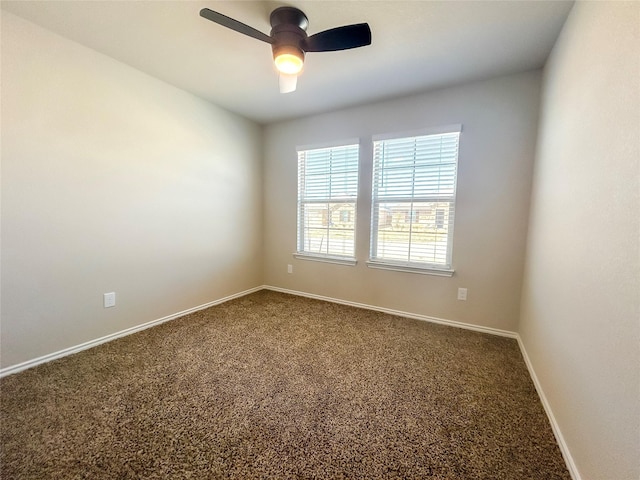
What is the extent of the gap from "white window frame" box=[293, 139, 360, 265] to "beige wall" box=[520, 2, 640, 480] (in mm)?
1811

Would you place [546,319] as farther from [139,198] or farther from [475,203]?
[139,198]

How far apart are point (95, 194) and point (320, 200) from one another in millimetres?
2263

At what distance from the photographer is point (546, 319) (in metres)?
1.68

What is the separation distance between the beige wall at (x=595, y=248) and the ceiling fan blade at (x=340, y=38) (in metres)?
1.08

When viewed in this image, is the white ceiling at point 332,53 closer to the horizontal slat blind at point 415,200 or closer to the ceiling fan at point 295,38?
the ceiling fan at point 295,38

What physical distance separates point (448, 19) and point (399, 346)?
96.2 inches

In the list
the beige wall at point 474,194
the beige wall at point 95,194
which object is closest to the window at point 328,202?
the beige wall at point 474,194

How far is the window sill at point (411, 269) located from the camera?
270 centimetres

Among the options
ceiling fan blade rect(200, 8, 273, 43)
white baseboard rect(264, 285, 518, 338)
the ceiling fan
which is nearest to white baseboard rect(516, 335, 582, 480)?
white baseboard rect(264, 285, 518, 338)

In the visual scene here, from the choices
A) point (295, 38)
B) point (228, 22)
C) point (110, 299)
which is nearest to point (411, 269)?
point (295, 38)

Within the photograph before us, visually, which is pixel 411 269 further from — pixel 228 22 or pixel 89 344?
pixel 89 344

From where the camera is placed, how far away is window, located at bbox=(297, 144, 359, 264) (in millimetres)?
3203

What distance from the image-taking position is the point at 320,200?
341 centimetres

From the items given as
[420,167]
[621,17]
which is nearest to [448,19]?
[621,17]
